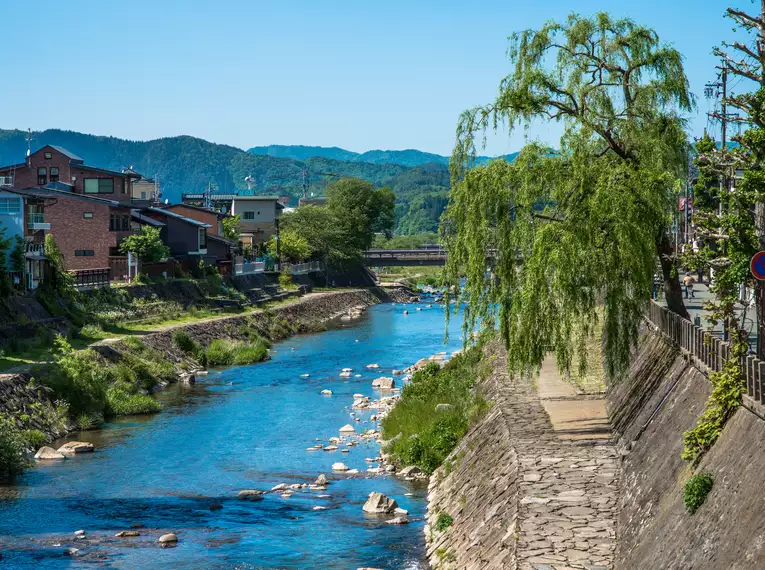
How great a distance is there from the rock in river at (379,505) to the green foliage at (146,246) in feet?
171

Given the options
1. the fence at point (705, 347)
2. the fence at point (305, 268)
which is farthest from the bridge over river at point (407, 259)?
the fence at point (705, 347)

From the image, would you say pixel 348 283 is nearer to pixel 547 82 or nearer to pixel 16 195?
pixel 16 195

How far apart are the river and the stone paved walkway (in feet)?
11.5

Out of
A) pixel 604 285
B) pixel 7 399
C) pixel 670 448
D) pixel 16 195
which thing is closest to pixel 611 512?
pixel 670 448

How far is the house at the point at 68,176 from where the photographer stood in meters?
85.2

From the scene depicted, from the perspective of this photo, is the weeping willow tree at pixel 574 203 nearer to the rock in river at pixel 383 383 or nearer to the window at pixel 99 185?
the rock in river at pixel 383 383

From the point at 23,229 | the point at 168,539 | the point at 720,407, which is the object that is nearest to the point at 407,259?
→ the point at 23,229

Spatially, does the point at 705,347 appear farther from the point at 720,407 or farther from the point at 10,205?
the point at 10,205

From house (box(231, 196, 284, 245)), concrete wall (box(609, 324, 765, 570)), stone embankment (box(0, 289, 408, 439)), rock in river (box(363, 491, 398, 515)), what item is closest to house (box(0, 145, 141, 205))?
stone embankment (box(0, 289, 408, 439))

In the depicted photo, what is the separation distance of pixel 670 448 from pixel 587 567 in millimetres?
3786

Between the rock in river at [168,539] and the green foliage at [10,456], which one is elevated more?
the green foliage at [10,456]

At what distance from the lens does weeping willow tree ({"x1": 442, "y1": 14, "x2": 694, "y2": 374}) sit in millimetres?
26016

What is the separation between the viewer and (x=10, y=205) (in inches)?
2325

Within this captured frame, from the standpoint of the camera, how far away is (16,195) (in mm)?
58875
